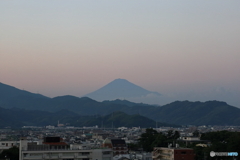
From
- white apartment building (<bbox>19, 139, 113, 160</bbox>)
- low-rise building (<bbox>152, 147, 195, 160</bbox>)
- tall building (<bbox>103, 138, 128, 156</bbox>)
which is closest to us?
white apartment building (<bbox>19, 139, 113, 160</bbox>)

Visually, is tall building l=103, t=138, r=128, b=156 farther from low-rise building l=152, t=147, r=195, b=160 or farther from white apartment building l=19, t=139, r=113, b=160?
white apartment building l=19, t=139, r=113, b=160

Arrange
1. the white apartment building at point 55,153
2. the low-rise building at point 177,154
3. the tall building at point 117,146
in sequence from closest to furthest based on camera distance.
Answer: the white apartment building at point 55,153, the low-rise building at point 177,154, the tall building at point 117,146

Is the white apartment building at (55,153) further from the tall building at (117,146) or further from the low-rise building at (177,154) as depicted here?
the tall building at (117,146)

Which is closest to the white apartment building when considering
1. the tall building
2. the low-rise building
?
the low-rise building

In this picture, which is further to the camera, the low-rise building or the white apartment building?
the low-rise building

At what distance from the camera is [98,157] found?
34938mm

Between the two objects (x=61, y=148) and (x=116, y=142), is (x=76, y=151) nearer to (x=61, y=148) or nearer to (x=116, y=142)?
(x=61, y=148)

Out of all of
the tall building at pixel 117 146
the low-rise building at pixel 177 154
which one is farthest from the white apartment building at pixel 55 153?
the tall building at pixel 117 146

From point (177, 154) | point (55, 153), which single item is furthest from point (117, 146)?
point (55, 153)

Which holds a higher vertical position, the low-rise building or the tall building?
the tall building

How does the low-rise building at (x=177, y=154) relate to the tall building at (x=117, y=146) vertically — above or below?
below

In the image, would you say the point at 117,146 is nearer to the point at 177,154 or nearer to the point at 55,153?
the point at 177,154

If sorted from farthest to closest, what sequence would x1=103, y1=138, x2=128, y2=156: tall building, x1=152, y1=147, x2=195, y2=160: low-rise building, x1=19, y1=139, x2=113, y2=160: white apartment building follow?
x1=103, y1=138, x2=128, y2=156: tall building
x1=152, y1=147, x2=195, y2=160: low-rise building
x1=19, y1=139, x2=113, y2=160: white apartment building

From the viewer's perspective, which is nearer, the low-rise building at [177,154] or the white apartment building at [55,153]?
the white apartment building at [55,153]
